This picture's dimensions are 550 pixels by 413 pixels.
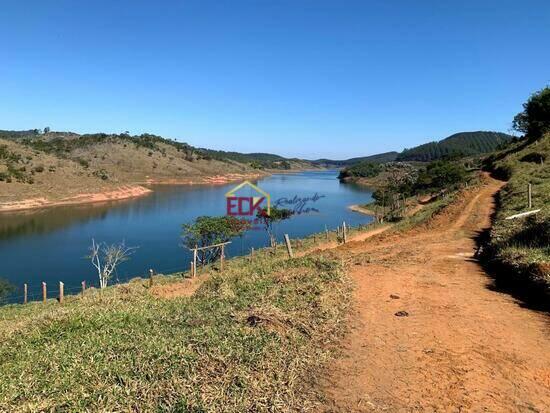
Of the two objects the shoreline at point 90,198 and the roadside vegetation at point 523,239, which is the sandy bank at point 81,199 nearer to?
the shoreline at point 90,198

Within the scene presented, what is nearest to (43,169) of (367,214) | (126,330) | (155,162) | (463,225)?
(155,162)

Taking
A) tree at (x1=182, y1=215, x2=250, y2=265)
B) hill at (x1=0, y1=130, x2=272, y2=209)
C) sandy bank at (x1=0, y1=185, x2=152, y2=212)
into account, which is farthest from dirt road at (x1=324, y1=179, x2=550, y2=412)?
hill at (x1=0, y1=130, x2=272, y2=209)

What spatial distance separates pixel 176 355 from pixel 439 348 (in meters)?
4.11

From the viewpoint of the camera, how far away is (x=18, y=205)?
63250 millimetres

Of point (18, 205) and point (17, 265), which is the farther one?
point (18, 205)

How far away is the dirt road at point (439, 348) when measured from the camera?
17.9 ft

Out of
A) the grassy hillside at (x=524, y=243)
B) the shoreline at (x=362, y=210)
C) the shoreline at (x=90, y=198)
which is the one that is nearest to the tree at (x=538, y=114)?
the shoreline at (x=362, y=210)

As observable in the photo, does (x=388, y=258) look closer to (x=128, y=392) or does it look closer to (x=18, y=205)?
(x=128, y=392)

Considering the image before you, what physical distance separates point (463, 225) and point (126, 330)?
18.6m

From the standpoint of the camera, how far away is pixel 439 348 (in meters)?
6.97

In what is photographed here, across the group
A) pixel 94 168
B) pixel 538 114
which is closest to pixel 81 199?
pixel 94 168

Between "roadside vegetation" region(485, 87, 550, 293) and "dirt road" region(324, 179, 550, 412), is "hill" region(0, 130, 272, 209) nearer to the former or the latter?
"roadside vegetation" region(485, 87, 550, 293)

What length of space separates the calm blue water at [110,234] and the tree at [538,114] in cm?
2341

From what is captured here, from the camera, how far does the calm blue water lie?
111ft
